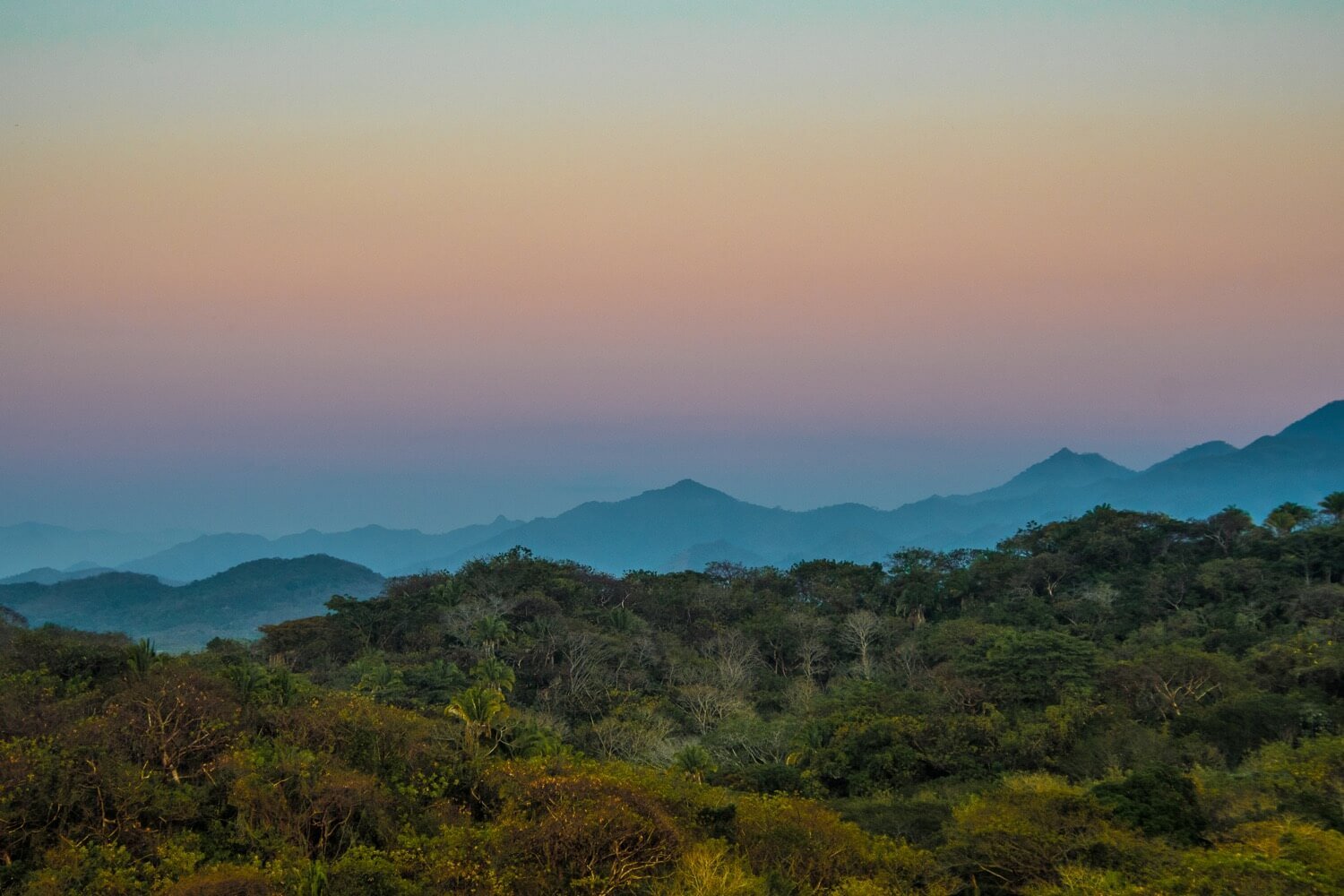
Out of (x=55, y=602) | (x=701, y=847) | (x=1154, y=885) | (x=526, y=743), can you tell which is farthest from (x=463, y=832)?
(x=55, y=602)

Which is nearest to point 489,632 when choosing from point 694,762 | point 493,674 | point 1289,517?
point 493,674

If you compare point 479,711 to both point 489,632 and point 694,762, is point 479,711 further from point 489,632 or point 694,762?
point 489,632

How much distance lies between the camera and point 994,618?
4328cm

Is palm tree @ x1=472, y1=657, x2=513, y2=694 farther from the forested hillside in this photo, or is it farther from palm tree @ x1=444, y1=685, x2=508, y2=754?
palm tree @ x1=444, y1=685, x2=508, y2=754

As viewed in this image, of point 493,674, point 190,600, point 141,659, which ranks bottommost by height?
point 493,674

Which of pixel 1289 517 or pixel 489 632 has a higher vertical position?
pixel 1289 517

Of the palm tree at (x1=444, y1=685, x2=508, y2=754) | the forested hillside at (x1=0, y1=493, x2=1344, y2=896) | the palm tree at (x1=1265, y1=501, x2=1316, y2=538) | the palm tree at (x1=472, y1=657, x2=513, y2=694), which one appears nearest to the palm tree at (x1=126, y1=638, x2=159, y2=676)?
the forested hillside at (x1=0, y1=493, x2=1344, y2=896)

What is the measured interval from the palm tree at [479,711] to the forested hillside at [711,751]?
3.4 inches

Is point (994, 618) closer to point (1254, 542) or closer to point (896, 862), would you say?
point (1254, 542)

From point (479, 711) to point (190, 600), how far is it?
148 m

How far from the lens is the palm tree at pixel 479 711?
22062mm

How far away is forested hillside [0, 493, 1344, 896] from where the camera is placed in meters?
13.5

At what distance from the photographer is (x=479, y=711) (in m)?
22.4

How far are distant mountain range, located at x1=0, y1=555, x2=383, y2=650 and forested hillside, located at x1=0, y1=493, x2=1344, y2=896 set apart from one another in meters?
110
